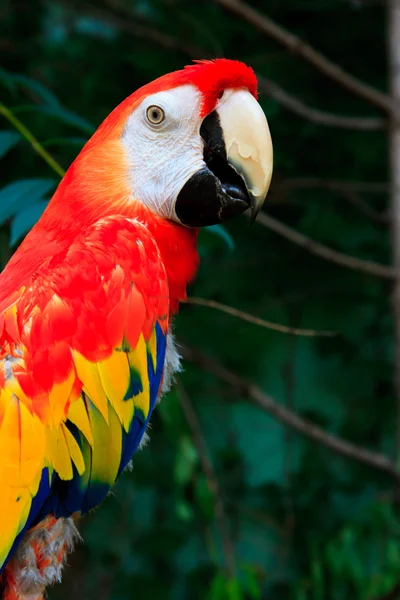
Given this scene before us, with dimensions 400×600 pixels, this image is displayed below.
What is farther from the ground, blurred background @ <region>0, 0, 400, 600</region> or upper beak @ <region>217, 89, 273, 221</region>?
upper beak @ <region>217, 89, 273, 221</region>

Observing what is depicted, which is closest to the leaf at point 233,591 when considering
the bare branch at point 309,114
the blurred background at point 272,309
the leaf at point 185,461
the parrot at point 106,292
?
the blurred background at point 272,309

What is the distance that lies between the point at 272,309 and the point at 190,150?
101 centimetres

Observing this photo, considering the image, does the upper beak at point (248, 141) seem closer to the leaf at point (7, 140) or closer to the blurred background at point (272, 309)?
the leaf at point (7, 140)

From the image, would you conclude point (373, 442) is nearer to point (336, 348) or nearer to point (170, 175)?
point (336, 348)

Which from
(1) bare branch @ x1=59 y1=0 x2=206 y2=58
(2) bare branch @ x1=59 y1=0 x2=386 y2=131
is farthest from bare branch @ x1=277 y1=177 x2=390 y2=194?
(1) bare branch @ x1=59 y1=0 x2=206 y2=58

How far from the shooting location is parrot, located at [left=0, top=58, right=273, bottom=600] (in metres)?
0.74

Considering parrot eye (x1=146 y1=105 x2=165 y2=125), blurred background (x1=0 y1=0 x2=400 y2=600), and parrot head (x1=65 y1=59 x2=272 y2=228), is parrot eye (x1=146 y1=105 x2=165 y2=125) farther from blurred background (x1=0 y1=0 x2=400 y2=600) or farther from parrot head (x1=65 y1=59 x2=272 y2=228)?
blurred background (x1=0 y1=0 x2=400 y2=600)

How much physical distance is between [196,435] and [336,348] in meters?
0.54

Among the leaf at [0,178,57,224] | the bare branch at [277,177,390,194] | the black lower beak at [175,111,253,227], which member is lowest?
the bare branch at [277,177,390,194]

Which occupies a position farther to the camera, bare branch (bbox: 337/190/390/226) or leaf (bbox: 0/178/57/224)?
bare branch (bbox: 337/190/390/226)

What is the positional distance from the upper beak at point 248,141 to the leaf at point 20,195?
237 millimetres

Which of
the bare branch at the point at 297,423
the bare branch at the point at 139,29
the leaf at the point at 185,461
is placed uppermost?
the bare branch at the point at 139,29

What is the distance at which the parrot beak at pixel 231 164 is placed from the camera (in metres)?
0.84

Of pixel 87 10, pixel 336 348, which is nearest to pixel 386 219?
pixel 336 348
